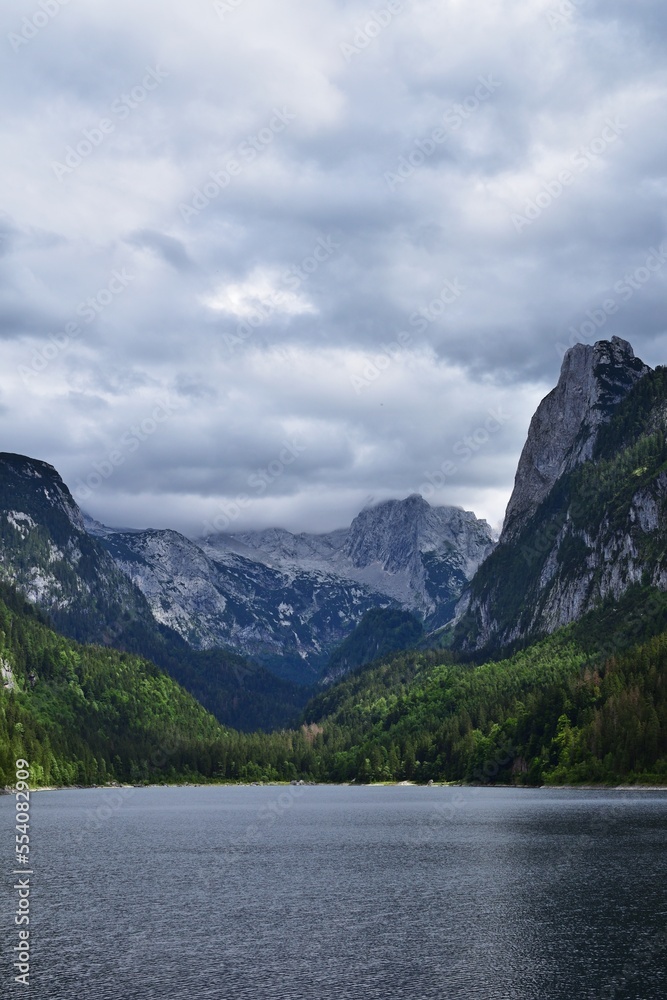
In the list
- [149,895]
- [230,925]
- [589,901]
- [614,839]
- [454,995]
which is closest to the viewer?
[454,995]

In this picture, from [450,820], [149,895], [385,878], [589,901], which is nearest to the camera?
[589,901]

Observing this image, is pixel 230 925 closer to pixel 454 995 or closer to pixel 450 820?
pixel 454 995

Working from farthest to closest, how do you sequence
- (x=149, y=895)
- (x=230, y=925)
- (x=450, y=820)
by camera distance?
(x=450, y=820) → (x=149, y=895) → (x=230, y=925)

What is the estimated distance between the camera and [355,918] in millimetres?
89812

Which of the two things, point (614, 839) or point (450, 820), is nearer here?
point (614, 839)

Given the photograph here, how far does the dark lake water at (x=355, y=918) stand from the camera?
6706cm

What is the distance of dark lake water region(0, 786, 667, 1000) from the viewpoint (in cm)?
6706

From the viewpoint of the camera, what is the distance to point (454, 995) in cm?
6375

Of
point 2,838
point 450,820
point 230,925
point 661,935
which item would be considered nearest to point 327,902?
point 230,925

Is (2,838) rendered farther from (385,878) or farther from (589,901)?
(589,901)

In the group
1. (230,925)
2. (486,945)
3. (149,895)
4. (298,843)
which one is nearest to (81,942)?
(230,925)

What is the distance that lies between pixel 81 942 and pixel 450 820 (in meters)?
121

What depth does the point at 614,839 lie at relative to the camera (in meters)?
139

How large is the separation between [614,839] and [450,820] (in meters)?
56.0
